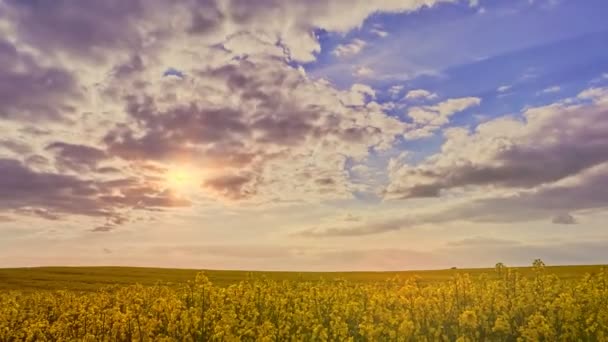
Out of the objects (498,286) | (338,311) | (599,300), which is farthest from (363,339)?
(599,300)

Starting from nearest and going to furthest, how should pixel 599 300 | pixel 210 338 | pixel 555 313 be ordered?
pixel 210 338 → pixel 555 313 → pixel 599 300

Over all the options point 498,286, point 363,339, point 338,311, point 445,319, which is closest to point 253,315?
point 338,311

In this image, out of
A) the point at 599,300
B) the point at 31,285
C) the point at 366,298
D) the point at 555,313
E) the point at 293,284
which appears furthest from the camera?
the point at 31,285

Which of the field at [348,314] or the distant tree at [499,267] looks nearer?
the field at [348,314]

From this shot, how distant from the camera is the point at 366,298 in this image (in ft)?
57.7

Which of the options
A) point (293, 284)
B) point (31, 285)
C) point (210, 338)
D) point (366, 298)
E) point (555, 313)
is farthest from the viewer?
point (31, 285)

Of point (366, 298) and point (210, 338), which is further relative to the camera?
point (366, 298)

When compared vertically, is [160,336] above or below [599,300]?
below

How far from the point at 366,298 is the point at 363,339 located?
383 centimetres

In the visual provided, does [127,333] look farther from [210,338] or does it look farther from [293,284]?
[293,284]

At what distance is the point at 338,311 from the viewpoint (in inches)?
622

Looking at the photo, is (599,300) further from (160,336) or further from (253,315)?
(160,336)

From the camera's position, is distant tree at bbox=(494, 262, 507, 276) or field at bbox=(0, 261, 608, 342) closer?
field at bbox=(0, 261, 608, 342)

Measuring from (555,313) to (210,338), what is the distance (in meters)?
8.69
